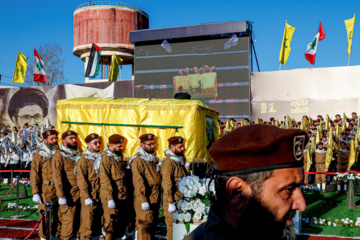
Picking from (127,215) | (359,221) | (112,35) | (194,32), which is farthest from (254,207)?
(112,35)

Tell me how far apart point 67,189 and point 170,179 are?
6.68 feet

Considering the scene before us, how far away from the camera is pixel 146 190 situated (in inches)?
294

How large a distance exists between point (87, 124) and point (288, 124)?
31.5 ft

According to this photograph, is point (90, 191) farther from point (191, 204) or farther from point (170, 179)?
point (191, 204)

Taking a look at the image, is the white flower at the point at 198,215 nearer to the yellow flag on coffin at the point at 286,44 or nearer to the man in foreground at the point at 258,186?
the man in foreground at the point at 258,186

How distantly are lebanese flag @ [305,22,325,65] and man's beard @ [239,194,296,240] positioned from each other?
2020cm

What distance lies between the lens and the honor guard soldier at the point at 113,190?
7.24m

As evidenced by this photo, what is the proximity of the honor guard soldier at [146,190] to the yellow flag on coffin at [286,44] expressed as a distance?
1391 cm

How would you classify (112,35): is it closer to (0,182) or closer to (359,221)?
(0,182)

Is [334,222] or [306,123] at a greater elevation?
[306,123]

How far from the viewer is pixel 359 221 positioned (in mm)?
8531

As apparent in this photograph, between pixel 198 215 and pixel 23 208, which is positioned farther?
pixel 23 208

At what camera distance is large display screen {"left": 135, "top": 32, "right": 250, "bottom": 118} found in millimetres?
18781

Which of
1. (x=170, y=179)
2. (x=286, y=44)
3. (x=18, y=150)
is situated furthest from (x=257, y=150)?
(x=286, y=44)
